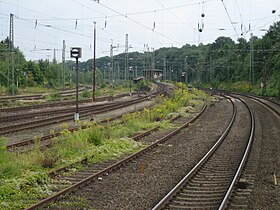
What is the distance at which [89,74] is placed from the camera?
413 feet

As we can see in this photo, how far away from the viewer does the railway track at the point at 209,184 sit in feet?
28.2

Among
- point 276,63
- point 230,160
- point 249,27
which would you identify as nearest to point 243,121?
point 230,160

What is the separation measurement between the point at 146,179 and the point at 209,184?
166cm

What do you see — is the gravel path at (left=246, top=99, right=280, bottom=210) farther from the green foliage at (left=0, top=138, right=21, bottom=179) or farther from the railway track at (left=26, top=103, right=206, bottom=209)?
the green foliage at (left=0, top=138, right=21, bottom=179)

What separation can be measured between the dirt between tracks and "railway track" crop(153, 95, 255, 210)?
0.30m

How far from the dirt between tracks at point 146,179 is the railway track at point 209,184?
0.98 feet

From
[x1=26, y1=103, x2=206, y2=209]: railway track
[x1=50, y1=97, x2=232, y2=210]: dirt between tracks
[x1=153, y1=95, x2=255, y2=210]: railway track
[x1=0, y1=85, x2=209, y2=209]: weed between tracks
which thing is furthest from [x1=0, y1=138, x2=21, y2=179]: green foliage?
[x1=153, y1=95, x2=255, y2=210]: railway track

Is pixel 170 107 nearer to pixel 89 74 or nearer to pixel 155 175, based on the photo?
pixel 155 175

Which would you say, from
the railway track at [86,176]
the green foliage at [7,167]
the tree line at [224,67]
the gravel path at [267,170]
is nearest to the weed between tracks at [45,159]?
the green foliage at [7,167]

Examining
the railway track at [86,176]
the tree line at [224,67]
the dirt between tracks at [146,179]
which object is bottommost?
the dirt between tracks at [146,179]

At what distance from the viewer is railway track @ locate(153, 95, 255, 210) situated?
8.60 metres

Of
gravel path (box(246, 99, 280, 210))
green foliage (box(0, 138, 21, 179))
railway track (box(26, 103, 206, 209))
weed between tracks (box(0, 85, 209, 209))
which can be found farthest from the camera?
green foliage (box(0, 138, 21, 179))

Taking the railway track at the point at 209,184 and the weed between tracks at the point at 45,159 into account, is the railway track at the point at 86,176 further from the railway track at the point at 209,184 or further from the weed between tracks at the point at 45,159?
the railway track at the point at 209,184

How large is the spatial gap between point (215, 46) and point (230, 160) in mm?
109279
